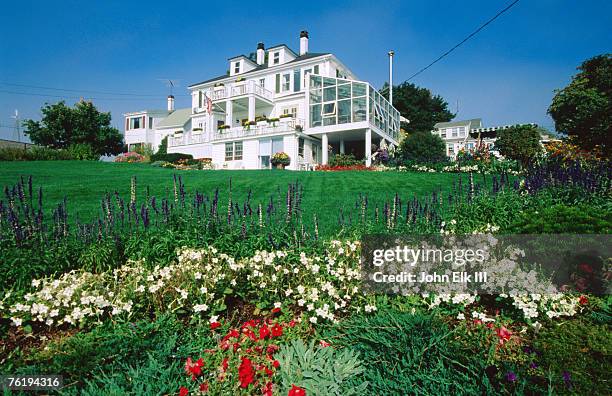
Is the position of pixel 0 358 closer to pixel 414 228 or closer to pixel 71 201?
pixel 414 228

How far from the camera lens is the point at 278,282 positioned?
3.36 metres

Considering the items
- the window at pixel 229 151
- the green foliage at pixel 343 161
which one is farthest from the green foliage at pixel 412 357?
the window at pixel 229 151

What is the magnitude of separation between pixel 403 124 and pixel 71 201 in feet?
140

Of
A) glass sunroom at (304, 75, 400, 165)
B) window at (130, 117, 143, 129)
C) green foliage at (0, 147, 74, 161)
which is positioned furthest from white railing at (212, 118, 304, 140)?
window at (130, 117, 143, 129)

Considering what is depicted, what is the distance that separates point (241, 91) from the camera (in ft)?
91.9

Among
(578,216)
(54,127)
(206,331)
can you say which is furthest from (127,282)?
(54,127)

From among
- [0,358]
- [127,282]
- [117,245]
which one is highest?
[117,245]

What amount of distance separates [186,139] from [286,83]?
10.5 metres

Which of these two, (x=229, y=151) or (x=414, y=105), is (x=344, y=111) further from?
(x=414, y=105)

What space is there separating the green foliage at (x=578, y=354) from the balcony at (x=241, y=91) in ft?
88.9

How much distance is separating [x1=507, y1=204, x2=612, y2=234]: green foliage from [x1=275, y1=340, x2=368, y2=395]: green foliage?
2.74m

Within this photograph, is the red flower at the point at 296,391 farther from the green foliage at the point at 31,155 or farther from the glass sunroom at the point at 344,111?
the green foliage at the point at 31,155

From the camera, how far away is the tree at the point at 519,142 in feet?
54.9

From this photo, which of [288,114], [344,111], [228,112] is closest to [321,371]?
[344,111]
